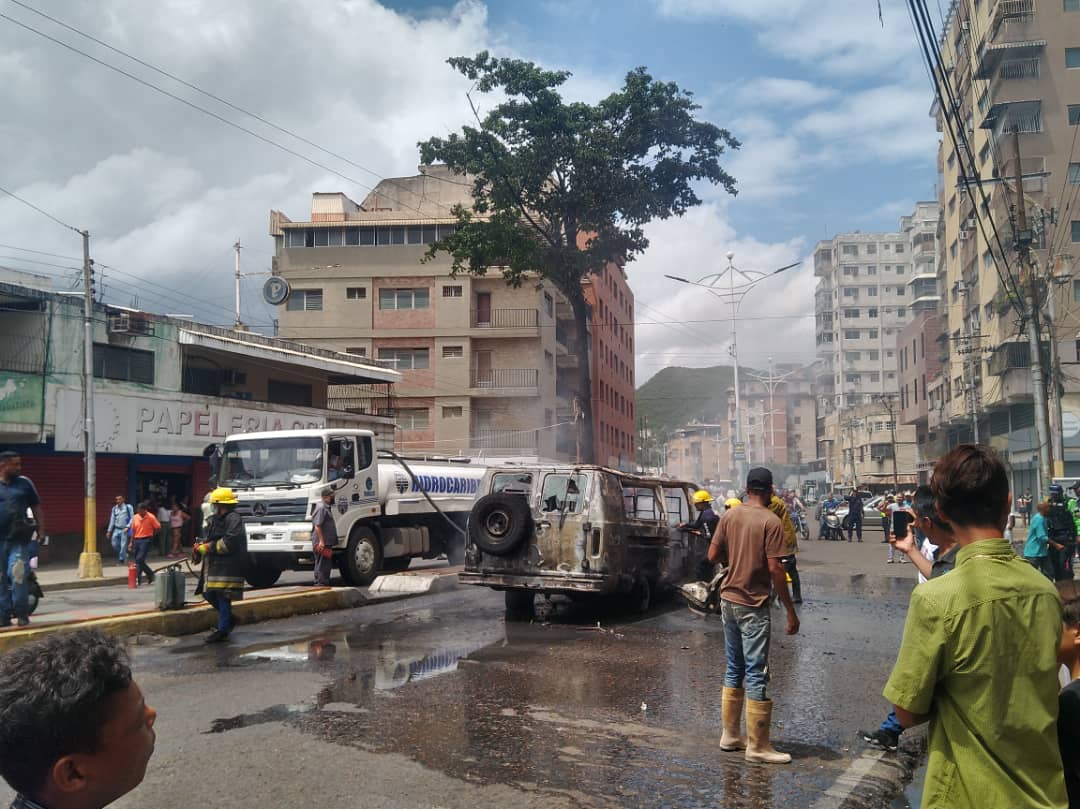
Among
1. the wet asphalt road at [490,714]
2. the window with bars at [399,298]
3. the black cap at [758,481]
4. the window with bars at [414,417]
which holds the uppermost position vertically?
the window with bars at [399,298]

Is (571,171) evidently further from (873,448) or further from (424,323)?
(873,448)

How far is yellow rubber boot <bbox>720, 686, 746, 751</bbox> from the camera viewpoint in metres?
5.83

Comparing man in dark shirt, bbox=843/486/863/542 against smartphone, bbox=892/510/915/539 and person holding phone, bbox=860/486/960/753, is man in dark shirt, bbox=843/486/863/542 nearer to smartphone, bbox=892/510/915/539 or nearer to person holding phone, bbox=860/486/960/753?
person holding phone, bbox=860/486/960/753

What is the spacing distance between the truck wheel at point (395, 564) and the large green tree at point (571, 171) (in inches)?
519

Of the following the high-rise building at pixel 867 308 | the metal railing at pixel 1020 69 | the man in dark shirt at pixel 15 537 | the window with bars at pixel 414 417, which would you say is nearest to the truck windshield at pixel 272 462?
the man in dark shirt at pixel 15 537

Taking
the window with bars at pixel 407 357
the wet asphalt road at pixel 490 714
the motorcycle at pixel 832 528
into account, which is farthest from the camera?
the window with bars at pixel 407 357

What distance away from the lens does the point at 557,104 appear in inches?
1222

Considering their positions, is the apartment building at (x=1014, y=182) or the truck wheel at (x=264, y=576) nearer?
the truck wheel at (x=264, y=576)

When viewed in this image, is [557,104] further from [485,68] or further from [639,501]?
[639,501]

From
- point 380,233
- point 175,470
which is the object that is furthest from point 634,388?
point 175,470

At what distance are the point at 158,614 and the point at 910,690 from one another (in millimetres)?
9923

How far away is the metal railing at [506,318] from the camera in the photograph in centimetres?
4703

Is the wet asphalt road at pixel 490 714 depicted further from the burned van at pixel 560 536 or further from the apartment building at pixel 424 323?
the apartment building at pixel 424 323

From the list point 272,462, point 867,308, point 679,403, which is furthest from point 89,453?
point 679,403
